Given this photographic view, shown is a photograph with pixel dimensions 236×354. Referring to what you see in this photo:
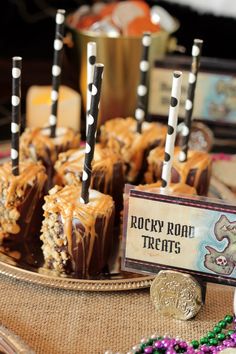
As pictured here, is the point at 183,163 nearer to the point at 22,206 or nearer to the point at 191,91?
the point at 191,91

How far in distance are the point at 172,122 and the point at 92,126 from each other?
0.13 metres

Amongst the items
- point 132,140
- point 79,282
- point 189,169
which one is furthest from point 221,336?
point 132,140

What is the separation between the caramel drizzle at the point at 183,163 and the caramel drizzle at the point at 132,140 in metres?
0.04

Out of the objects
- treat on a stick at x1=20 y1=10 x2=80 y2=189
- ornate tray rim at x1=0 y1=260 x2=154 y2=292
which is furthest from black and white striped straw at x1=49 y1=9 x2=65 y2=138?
ornate tray rim at x1=0 y1=260 x2=154 y2=292

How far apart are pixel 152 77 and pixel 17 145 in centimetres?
63

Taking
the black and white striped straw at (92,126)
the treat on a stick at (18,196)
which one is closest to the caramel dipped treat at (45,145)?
the treat on a stick at (18,196)

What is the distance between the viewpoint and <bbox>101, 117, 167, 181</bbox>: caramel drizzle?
54.1 inches

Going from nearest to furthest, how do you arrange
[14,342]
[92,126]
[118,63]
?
[14,342] → [92,126] → [118,63]

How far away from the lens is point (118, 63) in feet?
5.84

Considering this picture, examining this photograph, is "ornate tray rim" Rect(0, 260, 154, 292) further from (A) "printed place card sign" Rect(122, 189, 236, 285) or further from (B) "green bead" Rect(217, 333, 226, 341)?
(B) "green bead" Rect(217, 333, 226, 341)

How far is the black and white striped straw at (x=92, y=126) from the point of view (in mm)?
1050

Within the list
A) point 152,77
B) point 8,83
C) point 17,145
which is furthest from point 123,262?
point 8,83

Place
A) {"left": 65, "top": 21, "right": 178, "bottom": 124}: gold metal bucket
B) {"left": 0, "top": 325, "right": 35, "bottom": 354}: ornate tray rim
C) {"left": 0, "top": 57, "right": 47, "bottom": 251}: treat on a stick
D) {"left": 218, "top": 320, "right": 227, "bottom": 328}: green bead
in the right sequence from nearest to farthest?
{"left": 0, "top": 325, "right": 35, "bottom": 354}: ornate tray rim → {"left": 218, "top": 320, "right": 227, "bottom": 328}: green bead → {"left": 0, "top": 57, "right": 47, "bottom": 251}: treat on a stick → {"left": 65, "top": 21, "right": 178, "bottom": 124}: gold metal bucket

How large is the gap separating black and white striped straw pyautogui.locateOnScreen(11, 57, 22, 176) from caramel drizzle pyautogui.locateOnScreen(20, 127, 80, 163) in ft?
0.48
